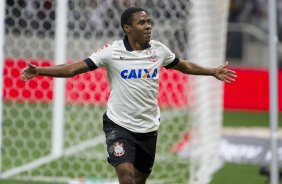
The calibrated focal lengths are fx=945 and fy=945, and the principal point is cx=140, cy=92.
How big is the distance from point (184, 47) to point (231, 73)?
11.9ft

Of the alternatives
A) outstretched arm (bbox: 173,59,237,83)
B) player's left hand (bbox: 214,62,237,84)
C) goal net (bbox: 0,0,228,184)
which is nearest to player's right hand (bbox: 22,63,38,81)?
outstretched arm (bbox: 173,59,237,83)

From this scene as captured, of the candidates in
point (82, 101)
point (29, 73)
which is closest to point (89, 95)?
point (82, 101)

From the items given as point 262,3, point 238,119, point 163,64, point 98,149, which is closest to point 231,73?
point 163,64

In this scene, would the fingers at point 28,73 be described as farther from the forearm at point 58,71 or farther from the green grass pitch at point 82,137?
the green grass pitch at point 82,137

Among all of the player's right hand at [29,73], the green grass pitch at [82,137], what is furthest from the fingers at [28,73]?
the green grass pitch at [82,137]

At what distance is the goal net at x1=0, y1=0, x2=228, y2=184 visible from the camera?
11.4 m

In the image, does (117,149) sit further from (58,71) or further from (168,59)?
(168,59)

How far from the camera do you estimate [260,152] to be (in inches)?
497

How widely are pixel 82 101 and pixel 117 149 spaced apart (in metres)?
4.99

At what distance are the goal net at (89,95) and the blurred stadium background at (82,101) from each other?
16 mm

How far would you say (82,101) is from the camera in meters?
12.9

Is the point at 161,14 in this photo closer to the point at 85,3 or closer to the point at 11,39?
the point at 85,3

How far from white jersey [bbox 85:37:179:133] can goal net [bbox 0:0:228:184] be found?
2.67m

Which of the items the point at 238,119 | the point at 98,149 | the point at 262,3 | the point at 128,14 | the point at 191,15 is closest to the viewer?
the point at 128,14
